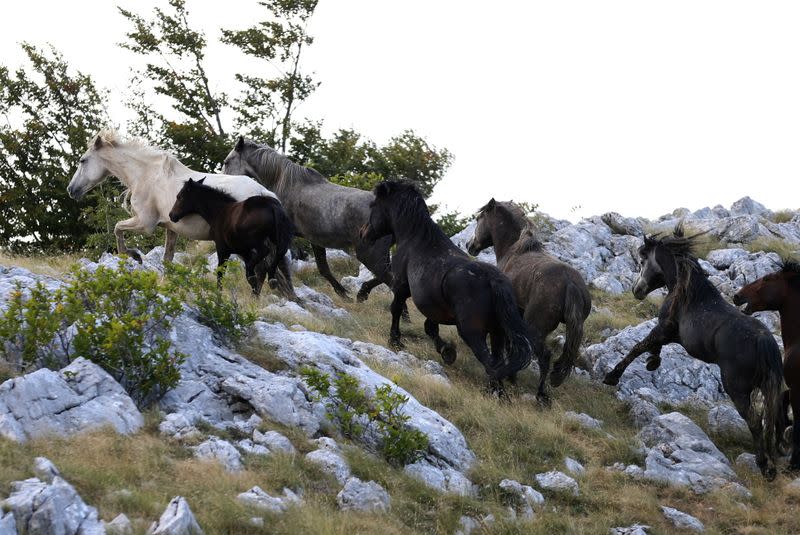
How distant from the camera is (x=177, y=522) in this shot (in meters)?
7.19

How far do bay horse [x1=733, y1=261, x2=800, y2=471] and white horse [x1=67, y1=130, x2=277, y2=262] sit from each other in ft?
22.9

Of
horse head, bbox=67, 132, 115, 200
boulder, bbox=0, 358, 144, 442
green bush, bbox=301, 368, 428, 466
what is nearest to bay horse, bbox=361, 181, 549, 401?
green bush, bbox=301, 368, 428, 466

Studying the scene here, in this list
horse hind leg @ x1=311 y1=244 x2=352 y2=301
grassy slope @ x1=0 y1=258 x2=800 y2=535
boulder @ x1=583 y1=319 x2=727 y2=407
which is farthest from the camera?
horse hind leg @ x1=311 y1=244 x2=352 y2=301

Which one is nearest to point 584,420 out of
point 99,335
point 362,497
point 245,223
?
point 362,497

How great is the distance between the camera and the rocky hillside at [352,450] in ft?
25.8

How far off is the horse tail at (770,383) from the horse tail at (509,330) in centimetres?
259

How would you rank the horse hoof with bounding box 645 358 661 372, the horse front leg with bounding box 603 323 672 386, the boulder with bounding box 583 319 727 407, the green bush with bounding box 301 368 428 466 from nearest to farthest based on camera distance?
the green bush with bounding box 301 368 428 466
the horse front leg with bounding box 603 323 672 386
the horse hoof with bounding box 645 358 661 372
the boulder with bounding box 583 319 727 407

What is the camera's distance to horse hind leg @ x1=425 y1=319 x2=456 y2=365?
1331cm

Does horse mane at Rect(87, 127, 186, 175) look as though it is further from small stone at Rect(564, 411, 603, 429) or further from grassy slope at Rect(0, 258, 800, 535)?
small stone at Rect(564, 411, 603, 429)

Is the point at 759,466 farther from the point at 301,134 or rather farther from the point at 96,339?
the point at 301,134

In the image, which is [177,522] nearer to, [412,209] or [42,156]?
[412,209]

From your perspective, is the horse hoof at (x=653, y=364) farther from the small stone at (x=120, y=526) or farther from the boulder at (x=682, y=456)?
the small stone at (x=120, y=526)

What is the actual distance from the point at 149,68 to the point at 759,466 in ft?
74.5

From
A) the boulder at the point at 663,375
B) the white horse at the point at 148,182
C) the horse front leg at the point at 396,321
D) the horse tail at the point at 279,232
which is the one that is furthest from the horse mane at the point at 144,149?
the boulder at the point at 663,375
